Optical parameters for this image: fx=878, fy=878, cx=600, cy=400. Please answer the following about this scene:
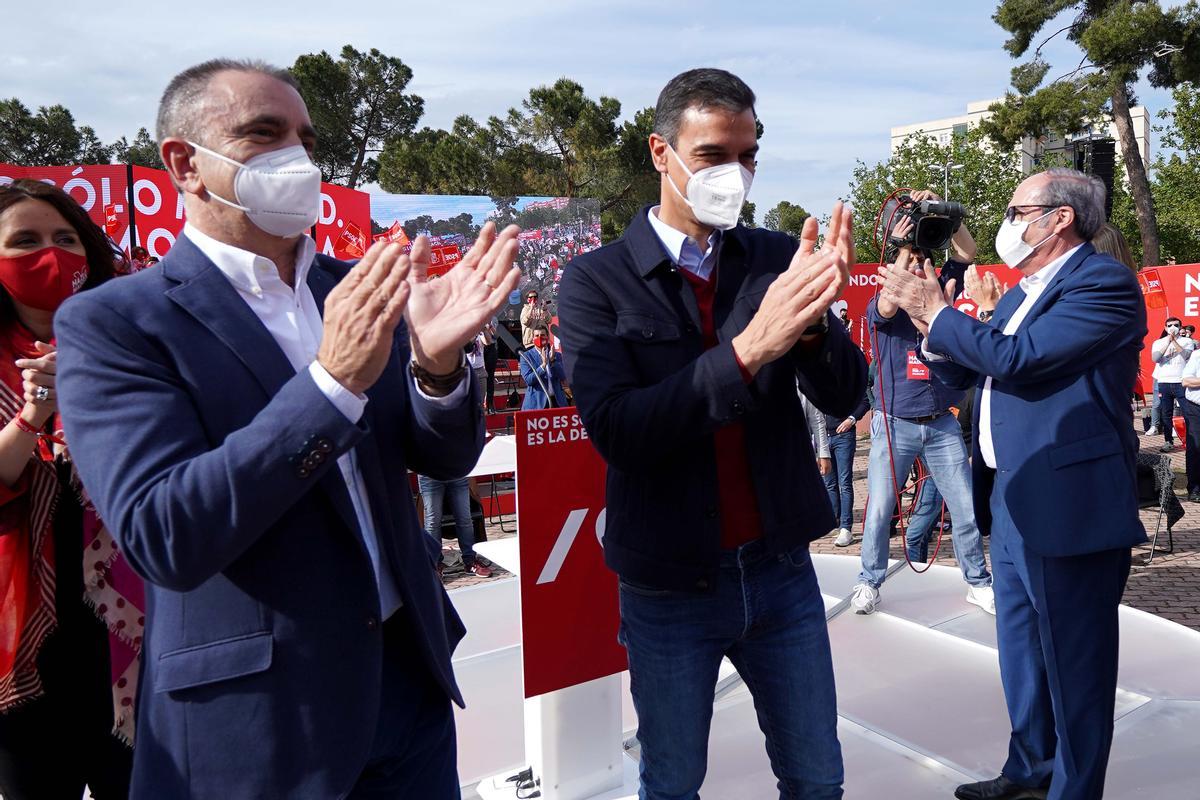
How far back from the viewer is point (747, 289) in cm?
214

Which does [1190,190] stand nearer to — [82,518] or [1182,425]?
[1182,425]

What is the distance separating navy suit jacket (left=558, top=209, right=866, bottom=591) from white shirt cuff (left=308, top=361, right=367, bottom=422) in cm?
73

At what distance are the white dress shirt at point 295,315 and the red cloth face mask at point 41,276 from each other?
81 centimetres

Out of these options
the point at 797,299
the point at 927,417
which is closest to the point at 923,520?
the point at 927,417

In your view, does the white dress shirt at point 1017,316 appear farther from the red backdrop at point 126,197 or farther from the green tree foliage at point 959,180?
the green tree foliage at point 959,180

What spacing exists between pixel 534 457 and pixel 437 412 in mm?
1353

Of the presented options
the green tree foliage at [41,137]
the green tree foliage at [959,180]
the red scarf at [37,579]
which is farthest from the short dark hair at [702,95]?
the green tree foliage at [41,137]

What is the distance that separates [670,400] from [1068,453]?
4.93ft

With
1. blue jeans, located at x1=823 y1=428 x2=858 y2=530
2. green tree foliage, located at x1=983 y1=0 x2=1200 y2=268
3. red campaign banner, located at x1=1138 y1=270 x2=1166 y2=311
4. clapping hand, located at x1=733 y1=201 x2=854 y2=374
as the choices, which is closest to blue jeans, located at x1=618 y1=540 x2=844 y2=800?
clapping hand, located at x1=733 y1=201 x2=854 y2=374

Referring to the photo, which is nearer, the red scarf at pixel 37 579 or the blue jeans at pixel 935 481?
the red scarf at pixel 37 579

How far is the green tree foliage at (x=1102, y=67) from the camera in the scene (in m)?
21.0

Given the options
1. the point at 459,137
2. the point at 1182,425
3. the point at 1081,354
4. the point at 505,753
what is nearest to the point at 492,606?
the point at 505,753

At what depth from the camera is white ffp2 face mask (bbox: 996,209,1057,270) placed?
292 centimetres

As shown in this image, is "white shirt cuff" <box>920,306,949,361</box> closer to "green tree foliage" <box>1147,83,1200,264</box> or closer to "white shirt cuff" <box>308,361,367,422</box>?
"white shirt cuff" <box>308,361,367,422</box>
